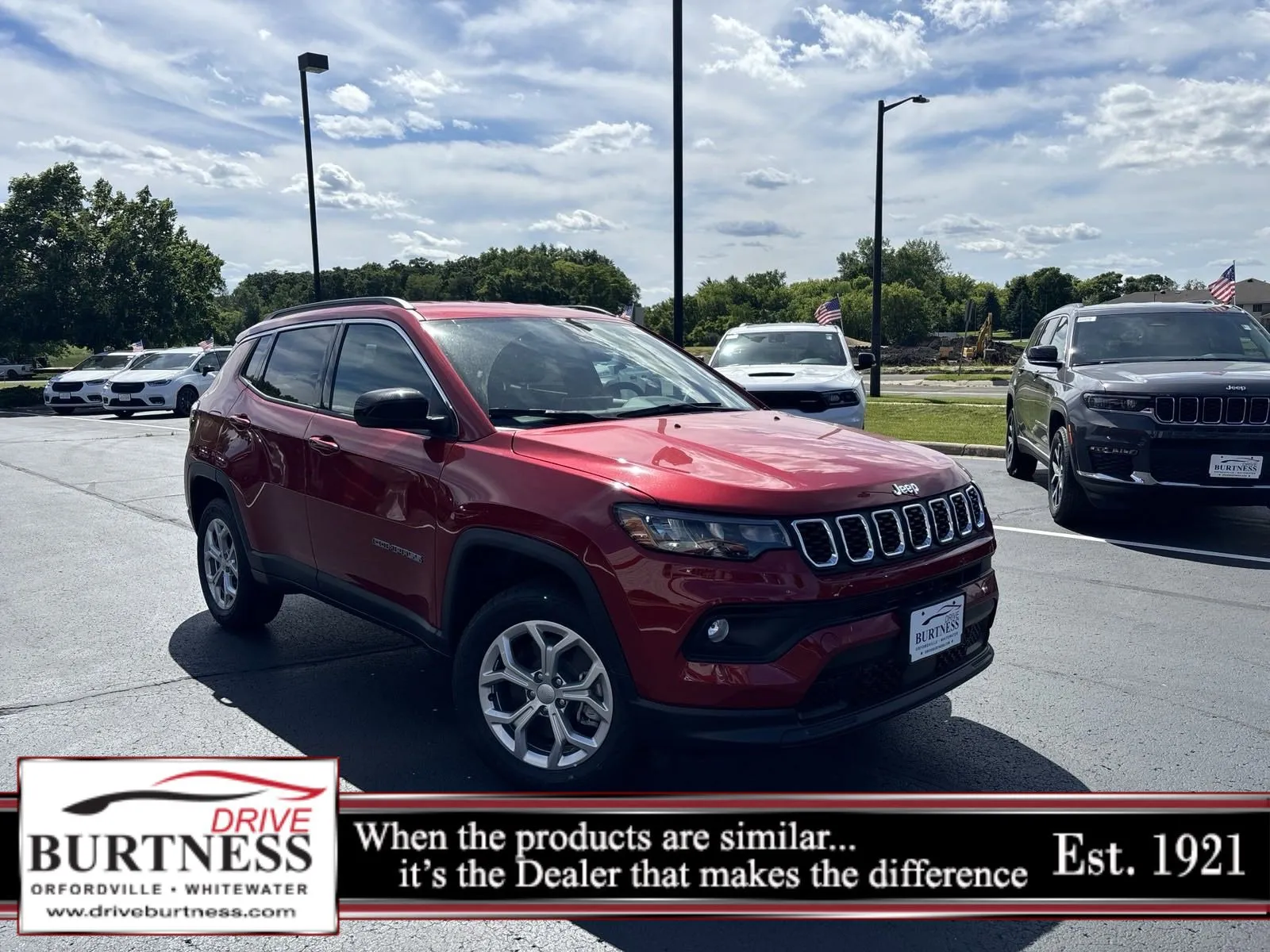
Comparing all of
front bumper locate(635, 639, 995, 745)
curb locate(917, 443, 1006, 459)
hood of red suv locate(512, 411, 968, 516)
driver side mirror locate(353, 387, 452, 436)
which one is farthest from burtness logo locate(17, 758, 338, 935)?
curb locate(917, 443, 1006, 459)

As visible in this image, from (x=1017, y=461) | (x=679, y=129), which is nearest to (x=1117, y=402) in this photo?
(x=1017, y=461)

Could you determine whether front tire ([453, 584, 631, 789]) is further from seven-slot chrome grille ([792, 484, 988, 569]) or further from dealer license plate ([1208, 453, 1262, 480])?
dealer license plate ([1208, 453, 1262, 480])

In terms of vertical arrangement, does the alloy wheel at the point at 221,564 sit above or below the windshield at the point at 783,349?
below

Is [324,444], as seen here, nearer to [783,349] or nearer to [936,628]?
[936,628]

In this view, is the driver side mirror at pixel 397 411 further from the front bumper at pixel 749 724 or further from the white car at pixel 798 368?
the white car at pixel 798 368

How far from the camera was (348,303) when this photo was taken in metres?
5.00

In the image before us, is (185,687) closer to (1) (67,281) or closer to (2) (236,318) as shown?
(1) (67,281)

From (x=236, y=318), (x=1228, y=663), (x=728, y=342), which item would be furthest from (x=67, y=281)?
(x=236, y=318)

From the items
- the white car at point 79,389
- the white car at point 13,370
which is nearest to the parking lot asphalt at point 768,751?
the white car at point 79,389

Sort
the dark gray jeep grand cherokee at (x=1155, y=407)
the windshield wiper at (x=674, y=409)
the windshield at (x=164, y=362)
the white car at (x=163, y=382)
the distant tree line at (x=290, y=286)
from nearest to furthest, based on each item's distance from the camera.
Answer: the windshield wiper at (x=674, y=409)
the dark gray jeep grand cherokee at (x=1155, y=407)
the white car at (x=163, y=382)
the windshield at (x=164, y=362)
the distant tree line at (x=290, y=286)

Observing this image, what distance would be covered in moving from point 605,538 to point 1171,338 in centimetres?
764

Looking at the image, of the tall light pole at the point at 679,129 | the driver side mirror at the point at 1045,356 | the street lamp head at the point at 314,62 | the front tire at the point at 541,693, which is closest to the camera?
the front tire at the point at 541,693

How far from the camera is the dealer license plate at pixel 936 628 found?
11.3 feet

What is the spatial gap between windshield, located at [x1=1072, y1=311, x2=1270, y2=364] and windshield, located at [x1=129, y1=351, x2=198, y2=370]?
22918 mm
